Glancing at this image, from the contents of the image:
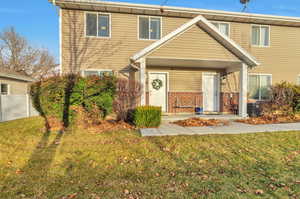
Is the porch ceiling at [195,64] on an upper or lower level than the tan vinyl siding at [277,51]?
lower

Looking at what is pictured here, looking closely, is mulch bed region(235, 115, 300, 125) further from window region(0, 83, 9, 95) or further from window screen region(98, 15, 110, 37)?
window region(0, 83, 9, 95)

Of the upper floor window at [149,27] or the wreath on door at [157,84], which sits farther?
the wreath on door at [157,84]

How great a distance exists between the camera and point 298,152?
4219 mm

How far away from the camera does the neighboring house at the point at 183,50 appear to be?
26.7ft

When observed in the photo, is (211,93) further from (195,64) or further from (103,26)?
(103,26)

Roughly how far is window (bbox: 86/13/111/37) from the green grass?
20.7 feet

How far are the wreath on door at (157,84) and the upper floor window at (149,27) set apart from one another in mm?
2481

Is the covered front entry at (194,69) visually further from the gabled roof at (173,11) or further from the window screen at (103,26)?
the window screen at (103,26)

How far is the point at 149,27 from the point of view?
9.85m

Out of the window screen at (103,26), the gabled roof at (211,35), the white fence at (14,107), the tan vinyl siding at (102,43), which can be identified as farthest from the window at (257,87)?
the white fence at (14,107)

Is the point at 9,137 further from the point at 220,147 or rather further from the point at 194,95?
the point at 194,95

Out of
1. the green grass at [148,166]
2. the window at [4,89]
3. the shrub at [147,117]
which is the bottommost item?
the green grass at [148,166]

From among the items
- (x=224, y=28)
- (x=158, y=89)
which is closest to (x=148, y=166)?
(x=158, y=89)

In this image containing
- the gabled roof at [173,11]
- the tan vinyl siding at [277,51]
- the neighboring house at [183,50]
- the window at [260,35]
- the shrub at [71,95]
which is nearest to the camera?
the shrub at [71,95]
